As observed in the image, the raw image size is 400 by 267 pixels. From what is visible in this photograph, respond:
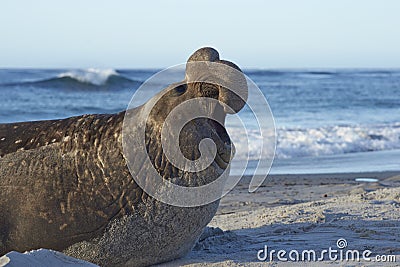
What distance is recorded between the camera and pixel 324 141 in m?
13.8

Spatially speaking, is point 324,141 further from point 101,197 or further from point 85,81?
point 85,81

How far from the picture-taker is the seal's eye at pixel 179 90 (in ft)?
12.8

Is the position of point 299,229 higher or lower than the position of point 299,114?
lower

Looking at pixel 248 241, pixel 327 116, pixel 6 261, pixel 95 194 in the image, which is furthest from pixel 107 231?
pixel 327 116

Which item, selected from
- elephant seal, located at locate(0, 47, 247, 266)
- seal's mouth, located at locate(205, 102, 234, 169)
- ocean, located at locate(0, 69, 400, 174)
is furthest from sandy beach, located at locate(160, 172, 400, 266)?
ocean, located at locate(0, 69, 400, 174)

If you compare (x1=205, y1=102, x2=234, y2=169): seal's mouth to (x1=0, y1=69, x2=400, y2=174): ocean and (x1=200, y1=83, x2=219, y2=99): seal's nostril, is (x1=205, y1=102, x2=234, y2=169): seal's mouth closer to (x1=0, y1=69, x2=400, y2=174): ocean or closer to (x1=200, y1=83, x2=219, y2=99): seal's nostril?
(x1=200, y1=83, x2=219, y2=99): seal's nostril

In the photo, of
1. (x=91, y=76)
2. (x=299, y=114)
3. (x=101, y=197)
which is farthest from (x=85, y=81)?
(x=101, y=197)

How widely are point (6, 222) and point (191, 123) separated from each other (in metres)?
1.25

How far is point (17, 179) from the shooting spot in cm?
407

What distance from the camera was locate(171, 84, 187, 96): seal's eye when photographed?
153 inches

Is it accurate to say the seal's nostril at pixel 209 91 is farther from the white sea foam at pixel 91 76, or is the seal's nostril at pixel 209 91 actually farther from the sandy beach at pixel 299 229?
the white sea foam at pixel 91 76

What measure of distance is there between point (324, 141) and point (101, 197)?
10304mm

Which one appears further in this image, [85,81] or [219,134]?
[85,81]

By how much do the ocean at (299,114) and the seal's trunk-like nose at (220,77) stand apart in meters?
0.60
